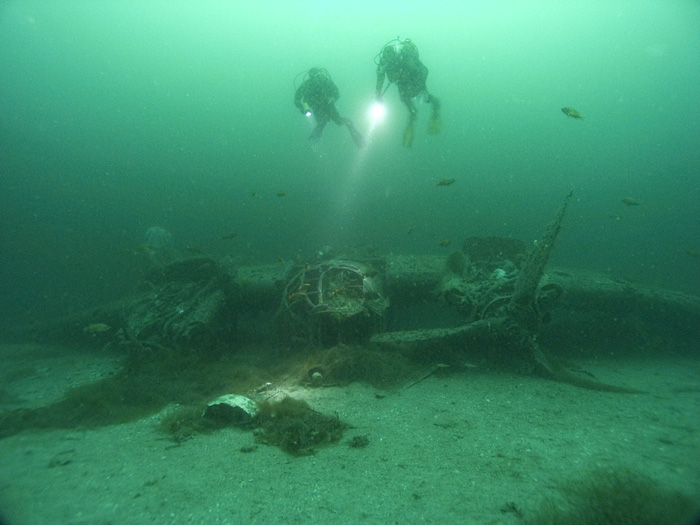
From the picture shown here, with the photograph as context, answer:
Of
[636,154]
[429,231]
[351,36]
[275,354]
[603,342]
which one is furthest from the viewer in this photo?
[351,36]

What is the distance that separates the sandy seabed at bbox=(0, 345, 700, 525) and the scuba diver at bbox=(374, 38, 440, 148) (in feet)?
33.4

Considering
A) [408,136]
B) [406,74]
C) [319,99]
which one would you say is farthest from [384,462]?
[319,99]

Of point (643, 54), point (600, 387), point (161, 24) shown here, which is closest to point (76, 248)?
point (600, 387)

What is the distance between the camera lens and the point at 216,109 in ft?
393

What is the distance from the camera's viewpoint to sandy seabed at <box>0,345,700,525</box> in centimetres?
253

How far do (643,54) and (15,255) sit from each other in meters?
135

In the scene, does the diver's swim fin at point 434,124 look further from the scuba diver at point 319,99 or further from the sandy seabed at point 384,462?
the sandy seabed at point 384,462

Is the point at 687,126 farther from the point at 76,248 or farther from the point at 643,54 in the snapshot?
the point at 76,248

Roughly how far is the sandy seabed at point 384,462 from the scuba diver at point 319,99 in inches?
463

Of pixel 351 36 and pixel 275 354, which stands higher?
pixel 351 36

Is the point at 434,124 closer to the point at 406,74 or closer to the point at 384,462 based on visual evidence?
the point at 406,74

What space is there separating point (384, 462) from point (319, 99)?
13.5m

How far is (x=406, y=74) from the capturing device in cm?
1204

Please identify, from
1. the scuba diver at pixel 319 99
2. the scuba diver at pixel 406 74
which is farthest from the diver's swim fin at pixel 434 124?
the scuba diver at pixel 319 99
